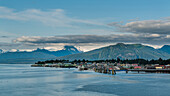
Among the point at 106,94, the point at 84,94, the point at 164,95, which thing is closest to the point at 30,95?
the point at 84,94

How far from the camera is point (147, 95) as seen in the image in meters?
74.9

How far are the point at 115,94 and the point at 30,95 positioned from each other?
91.4ft

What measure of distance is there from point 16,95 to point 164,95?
47.4 m

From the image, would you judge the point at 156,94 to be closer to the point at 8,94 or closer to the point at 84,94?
the point at 84,94

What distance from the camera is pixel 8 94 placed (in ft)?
253

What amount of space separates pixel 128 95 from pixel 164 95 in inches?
446

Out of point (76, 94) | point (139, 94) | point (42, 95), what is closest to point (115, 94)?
point (139, 94)

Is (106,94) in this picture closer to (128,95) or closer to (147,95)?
(128,95)

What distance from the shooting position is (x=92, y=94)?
7756 centimetres

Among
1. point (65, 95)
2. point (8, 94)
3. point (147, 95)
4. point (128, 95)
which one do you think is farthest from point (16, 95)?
point (147, 95)

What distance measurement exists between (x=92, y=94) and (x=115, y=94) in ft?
25.2

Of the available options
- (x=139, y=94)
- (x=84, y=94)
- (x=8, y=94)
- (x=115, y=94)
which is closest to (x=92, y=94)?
(x=84, y=94)

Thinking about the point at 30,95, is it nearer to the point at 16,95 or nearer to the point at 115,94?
the point at 16,95

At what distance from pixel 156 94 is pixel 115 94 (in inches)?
524
